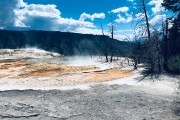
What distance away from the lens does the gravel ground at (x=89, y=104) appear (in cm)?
1731

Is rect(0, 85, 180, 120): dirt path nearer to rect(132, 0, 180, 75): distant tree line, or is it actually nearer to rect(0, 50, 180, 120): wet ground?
rect(0, 50, 180, 120): wet ground

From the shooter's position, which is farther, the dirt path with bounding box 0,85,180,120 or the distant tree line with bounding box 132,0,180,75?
the distant tree line with bounding box 132,0,180,75

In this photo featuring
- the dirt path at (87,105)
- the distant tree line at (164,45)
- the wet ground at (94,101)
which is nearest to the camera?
the dirt path at (87,105)

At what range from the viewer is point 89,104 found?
1978 centimetres

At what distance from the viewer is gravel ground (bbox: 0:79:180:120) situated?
56.8 feet

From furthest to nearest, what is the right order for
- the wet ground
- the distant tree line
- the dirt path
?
1. the distant tree line
2. the wet ground
3. the dirt path

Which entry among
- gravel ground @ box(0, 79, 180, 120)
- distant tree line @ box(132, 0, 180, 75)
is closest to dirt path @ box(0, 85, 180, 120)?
gravel ground @ box(0, 79, 180, 120)

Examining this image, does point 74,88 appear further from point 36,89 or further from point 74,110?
point 74,110

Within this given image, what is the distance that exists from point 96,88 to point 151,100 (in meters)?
6.20

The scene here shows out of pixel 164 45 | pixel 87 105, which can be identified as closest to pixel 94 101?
pixel 87 105

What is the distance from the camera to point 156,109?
18312 millimetres

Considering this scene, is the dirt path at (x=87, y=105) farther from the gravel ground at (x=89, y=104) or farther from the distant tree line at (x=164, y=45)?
the distant tree line at (x=164, y=45)

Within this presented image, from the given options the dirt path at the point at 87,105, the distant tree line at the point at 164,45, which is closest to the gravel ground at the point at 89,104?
the dirt path at the point at 87,105

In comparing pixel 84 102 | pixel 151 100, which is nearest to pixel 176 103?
pixel 151 100
